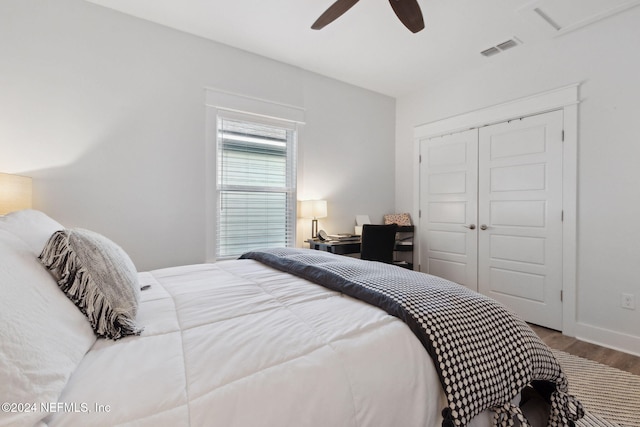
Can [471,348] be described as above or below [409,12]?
below

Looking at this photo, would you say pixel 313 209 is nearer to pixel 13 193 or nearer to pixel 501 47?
pixel 13 193

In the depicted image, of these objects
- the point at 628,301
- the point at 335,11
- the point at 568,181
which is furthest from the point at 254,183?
the point at 628,301

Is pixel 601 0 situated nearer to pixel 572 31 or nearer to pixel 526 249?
pixel 572 31

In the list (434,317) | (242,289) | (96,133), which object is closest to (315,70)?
(96,133)

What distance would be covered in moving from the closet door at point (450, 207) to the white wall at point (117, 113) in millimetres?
1998

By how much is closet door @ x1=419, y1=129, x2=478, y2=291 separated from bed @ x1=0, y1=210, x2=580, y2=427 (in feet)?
8.34

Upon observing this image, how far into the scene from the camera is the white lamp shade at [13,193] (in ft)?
5.74

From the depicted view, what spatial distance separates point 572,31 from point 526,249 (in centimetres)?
205

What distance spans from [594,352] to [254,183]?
11.1ft

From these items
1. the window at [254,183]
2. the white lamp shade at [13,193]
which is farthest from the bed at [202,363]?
the window at [254,183]

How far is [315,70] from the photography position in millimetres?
3482

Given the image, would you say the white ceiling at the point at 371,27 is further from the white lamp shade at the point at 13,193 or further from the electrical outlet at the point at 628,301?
the electrical outlet at the point at 628,301

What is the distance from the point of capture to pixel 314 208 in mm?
3314

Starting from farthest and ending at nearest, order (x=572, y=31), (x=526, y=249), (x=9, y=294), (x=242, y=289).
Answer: (x=526, y=249) → (x=572, y=31) → (x=242, y=289) → (x=9, y=294)
